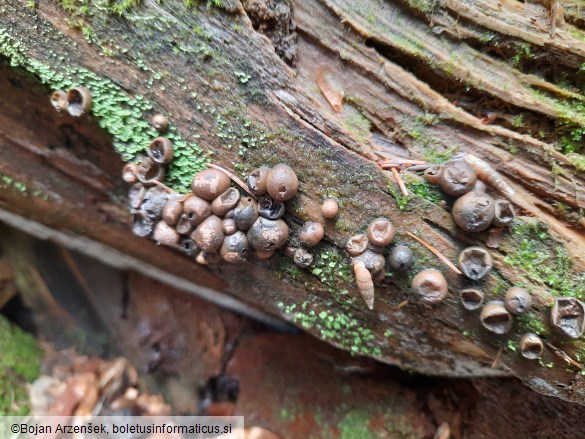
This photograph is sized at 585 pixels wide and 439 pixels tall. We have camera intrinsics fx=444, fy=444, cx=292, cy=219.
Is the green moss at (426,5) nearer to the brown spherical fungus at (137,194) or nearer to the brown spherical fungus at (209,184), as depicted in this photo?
the brown spherical fungus at (209,184)

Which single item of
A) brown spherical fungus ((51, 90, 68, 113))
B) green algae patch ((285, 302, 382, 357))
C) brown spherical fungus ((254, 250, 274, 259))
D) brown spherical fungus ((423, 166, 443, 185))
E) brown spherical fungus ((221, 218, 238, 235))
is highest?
brown spherical fungus ((423, 166, 443, 185))

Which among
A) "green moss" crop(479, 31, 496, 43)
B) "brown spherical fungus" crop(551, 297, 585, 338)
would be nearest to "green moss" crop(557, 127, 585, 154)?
"green moss" crop(479, 31, 496, 43)

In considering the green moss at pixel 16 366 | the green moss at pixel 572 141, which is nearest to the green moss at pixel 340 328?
the green moss at pixel 572 141

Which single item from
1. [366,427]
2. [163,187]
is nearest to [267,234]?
[163,187]

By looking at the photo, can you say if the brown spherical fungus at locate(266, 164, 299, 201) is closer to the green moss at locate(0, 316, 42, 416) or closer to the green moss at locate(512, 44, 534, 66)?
the green moss at locate(512, 44, 534, 66)

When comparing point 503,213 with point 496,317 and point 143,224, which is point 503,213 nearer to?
point 496,317

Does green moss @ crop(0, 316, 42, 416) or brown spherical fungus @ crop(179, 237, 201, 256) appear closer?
brown spherical fungus @ crop(179, 237, 201, 256)
